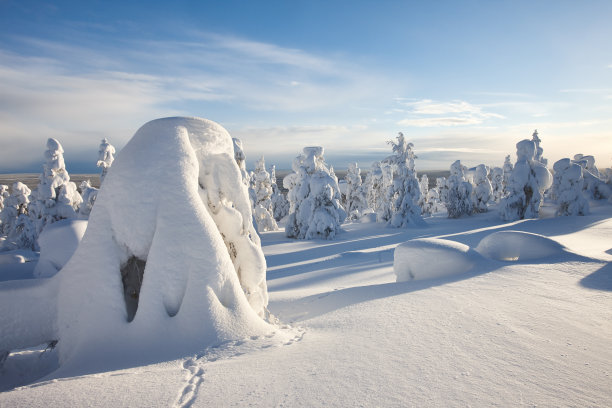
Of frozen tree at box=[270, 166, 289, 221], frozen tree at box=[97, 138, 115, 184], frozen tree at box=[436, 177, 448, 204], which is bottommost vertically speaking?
frozen tree at box=[270, 166, 289, 221]

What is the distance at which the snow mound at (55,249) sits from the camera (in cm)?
751

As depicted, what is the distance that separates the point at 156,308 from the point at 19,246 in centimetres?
2677

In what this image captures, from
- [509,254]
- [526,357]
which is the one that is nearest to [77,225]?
[526,357]

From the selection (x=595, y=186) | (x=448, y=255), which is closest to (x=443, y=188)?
(x=595, y=186)

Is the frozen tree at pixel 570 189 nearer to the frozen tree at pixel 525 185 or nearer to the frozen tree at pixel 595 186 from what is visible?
the frozen tree at pixel 525 185

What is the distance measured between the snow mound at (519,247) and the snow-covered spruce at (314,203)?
1394 cm

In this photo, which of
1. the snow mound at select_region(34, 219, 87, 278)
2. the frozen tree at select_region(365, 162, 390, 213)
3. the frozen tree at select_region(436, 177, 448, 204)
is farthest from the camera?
the frozen tree at select_region(365, 162, 390, 213)

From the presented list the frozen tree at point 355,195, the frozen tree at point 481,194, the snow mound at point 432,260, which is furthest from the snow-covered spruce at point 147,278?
the frozen tree at point 355,195

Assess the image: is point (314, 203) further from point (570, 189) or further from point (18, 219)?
point (18, 219)

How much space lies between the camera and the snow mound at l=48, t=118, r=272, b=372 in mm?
3684

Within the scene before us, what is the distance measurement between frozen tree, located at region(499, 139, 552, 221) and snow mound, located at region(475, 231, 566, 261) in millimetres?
21212

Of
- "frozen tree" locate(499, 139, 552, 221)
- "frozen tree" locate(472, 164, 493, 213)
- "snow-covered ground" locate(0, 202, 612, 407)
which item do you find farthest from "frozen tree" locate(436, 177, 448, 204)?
"snow-covered ground" locate(0, 202, 612, 407)

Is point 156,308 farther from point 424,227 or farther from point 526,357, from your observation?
point 424,227

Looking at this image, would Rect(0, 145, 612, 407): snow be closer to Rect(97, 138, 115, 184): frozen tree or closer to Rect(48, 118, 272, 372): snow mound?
Rect(48, 118, 272, 372): snow mound
